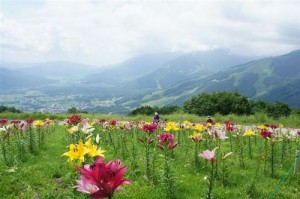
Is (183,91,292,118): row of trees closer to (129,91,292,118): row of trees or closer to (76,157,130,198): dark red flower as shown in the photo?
(129,91,292,118): row of trees

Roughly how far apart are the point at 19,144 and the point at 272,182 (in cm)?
816

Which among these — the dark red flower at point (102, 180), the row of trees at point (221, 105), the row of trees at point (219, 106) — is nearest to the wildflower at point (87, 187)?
the dark red flower at point (102, 180)

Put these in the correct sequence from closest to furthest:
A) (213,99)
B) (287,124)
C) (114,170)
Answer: (114,170) < (287,124) < (213,99)

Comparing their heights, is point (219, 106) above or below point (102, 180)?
above

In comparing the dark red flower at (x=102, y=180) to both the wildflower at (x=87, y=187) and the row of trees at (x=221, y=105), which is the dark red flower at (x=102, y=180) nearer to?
the wildflower at (x=87, y=187)

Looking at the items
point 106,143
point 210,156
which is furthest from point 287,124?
point 210,156

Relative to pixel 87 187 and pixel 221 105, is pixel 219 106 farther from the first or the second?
pixel 87 187

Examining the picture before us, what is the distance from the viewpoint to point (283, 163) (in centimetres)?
1196

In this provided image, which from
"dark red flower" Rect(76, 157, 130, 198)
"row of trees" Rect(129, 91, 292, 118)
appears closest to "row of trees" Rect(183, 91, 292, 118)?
"row of trees" Rect(129, 91, 292, 118)

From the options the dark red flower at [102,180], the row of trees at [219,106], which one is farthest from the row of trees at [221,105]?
the dark red flower at [102,180]

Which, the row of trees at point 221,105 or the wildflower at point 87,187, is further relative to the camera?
the row of trees at point 221,105

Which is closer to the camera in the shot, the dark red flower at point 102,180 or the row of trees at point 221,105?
the dark red flower at point 102,180

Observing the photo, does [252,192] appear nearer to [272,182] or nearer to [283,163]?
[272,182]

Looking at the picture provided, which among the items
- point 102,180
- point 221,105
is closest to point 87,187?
point 102,180
